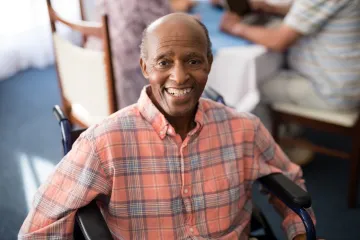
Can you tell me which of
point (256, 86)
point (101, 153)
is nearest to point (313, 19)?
point (256, 86)

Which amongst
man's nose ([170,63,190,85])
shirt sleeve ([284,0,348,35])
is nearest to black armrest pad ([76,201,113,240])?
man's nose ([170,63,190,85])

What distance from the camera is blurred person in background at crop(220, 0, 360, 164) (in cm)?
188

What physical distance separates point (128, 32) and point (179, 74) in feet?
2.82

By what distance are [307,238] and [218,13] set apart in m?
1.49

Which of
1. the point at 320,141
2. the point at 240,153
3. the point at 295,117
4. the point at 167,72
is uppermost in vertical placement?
the point at 167,72

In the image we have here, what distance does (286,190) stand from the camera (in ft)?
3.80

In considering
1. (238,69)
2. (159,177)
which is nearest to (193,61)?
(159,177)

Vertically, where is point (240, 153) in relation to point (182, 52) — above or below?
below

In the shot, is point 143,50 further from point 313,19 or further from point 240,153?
point 313,19

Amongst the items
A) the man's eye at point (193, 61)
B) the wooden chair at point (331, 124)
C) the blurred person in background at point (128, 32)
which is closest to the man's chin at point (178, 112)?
the man's eye at point (193, 61)

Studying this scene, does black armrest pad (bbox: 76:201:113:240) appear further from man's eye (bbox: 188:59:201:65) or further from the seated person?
the seated person

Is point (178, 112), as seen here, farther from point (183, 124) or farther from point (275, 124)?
point (275, 124)

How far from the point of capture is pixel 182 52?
1051 mm

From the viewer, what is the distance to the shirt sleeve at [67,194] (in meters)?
1.05
